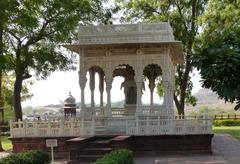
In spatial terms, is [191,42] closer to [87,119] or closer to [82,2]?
[82,2]

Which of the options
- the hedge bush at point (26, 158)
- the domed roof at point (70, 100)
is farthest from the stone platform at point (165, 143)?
the domed roof at point (70, 100)

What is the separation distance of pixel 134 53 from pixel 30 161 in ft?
34.5

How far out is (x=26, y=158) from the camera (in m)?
14.6

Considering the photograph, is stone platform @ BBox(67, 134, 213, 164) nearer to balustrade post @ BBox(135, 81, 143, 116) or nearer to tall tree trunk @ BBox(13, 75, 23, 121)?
balustrade post @ BBox(135, 81, 143, 116)

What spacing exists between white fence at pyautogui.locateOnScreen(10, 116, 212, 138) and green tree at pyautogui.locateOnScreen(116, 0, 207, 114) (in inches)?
838

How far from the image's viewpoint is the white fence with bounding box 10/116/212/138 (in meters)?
21.5

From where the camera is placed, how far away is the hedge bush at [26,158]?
13.8 metres

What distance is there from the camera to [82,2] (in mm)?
29250

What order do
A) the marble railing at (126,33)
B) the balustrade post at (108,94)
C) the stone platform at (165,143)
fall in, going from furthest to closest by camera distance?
the balustrade post at (108,94) < the marble railing at (126,33) < the stone platform at (165,143)

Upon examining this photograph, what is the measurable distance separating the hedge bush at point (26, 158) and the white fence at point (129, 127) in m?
5.69

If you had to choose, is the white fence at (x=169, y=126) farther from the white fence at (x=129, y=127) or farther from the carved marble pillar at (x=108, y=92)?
the carved marble pillar at (x=108, y=92)

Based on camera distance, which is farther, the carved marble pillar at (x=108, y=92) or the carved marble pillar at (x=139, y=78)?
the carved marble pillar at (x=108, y=92)

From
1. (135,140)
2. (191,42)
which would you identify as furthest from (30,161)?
(191,42)

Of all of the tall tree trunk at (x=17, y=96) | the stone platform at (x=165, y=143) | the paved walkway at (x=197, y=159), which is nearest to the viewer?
the paved walkway at (x=197, y=159)
